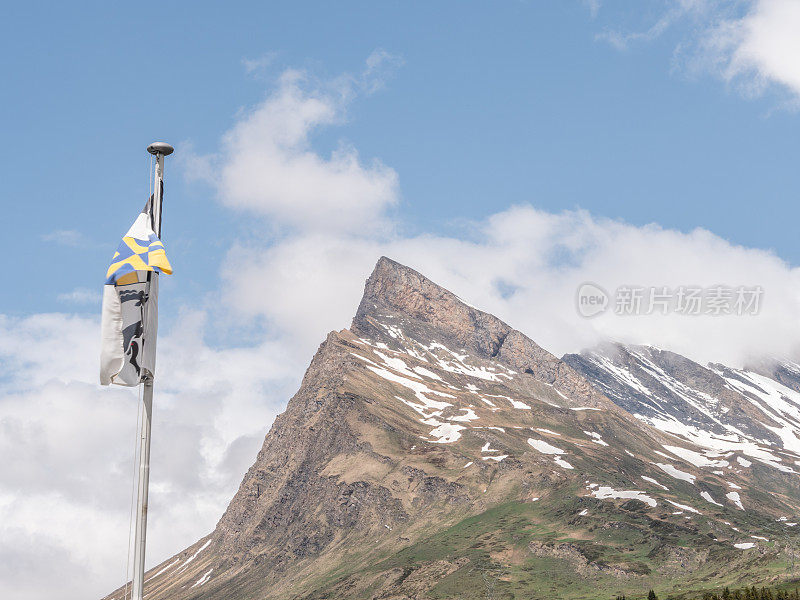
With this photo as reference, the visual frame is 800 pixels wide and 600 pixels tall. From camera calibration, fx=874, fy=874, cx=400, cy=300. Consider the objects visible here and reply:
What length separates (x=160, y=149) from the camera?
26.1 meters

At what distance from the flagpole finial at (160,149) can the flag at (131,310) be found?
275 centimetres

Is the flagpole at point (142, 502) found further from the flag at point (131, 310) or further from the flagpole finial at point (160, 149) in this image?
the flagpole finial at point (160, 149)

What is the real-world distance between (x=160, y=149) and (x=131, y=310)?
507cm

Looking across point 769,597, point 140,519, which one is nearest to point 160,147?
point 140,519

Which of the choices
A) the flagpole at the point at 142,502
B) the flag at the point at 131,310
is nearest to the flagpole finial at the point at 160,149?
the flag at the point at 131,310

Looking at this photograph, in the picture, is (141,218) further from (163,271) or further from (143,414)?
(143,414)

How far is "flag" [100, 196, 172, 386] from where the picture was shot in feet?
79.2

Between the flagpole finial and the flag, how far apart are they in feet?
9.03

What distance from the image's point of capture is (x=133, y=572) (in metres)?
23.0

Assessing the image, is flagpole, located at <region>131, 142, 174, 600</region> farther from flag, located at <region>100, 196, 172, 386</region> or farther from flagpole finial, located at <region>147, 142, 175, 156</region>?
flagpole finial, located at <region>147, 142, 175, 156</region>

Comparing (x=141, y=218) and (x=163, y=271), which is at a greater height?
(x=141, y=218)

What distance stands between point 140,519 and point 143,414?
277cm

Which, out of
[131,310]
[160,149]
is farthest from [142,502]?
[160,149]

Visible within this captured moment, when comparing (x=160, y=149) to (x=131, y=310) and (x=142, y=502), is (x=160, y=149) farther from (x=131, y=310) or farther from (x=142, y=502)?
(x=142, y=502)
